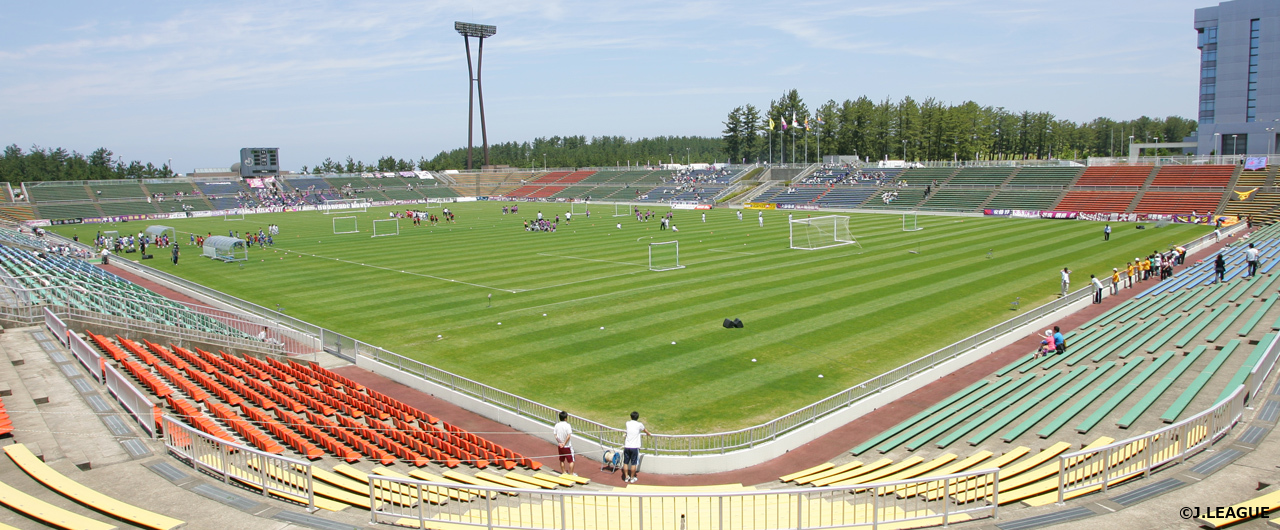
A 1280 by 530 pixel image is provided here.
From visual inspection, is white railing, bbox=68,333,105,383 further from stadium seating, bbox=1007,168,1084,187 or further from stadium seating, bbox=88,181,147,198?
stadium seating, bbox=88,181,147,198

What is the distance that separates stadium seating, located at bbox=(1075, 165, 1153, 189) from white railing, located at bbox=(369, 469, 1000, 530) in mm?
78321

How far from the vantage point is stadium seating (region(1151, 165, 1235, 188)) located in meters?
69.6

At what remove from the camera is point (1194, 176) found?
7144 centimetres

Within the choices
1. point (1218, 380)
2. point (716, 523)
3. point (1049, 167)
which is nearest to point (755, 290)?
point (1218, 380)

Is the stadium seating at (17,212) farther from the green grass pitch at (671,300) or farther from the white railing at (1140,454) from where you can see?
the white railing at (1140,454)

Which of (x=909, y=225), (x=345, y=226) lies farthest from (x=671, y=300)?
(x=345, y=226)

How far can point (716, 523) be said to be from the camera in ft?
32.8

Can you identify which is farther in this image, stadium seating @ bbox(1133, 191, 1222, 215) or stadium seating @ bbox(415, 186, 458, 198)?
stadium seating @ bbox(415, 186, 458, 198)

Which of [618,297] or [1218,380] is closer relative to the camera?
[1218,380]

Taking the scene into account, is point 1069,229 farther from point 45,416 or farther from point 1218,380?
point 45,416

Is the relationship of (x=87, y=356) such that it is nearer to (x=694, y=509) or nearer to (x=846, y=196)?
(x=694, y=509)

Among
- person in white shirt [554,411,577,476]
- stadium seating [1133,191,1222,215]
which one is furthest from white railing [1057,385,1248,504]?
stadium seating [1133,191,1222,215]

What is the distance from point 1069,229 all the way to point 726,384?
4989 cm

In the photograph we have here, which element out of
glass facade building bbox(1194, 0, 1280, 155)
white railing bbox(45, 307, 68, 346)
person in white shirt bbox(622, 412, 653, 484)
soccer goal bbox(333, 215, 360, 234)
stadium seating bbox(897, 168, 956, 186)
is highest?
glass facade building bbox(1194, 0, 1280, 155)
